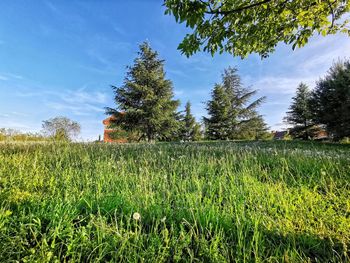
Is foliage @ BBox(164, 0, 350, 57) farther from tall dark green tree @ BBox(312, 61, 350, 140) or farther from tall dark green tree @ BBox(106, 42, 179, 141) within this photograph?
tall dark green tree @ BBox(106, 42, 179, 141)

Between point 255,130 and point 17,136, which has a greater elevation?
point 255,130

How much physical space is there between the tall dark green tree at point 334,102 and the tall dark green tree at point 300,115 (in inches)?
279

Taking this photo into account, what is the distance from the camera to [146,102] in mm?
22062

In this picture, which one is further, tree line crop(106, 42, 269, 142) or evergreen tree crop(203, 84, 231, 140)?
evergreen tree crop(203, 84, 231, 140)

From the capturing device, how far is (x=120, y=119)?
2211 centimetres

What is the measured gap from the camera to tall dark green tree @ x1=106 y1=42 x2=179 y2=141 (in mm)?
21828

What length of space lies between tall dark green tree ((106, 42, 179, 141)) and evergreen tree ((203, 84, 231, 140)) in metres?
5.96

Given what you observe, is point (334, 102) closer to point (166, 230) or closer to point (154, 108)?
point (154, 108)

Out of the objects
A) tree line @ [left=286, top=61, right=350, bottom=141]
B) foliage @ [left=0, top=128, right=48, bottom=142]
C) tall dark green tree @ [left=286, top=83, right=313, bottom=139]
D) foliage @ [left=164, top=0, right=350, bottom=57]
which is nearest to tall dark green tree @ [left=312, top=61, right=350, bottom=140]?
tree line @ [left=286, top=61, right=350, bottom=141]

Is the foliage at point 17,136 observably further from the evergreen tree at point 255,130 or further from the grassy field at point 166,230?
the evergreen tree at point 255,130

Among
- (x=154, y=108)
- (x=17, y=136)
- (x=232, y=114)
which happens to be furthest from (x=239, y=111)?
(x=17, y=136)

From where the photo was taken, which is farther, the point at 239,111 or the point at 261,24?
the point at 239,111

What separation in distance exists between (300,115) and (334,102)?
9842 millimetres

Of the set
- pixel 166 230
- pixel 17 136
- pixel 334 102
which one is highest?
pixel 334 102
